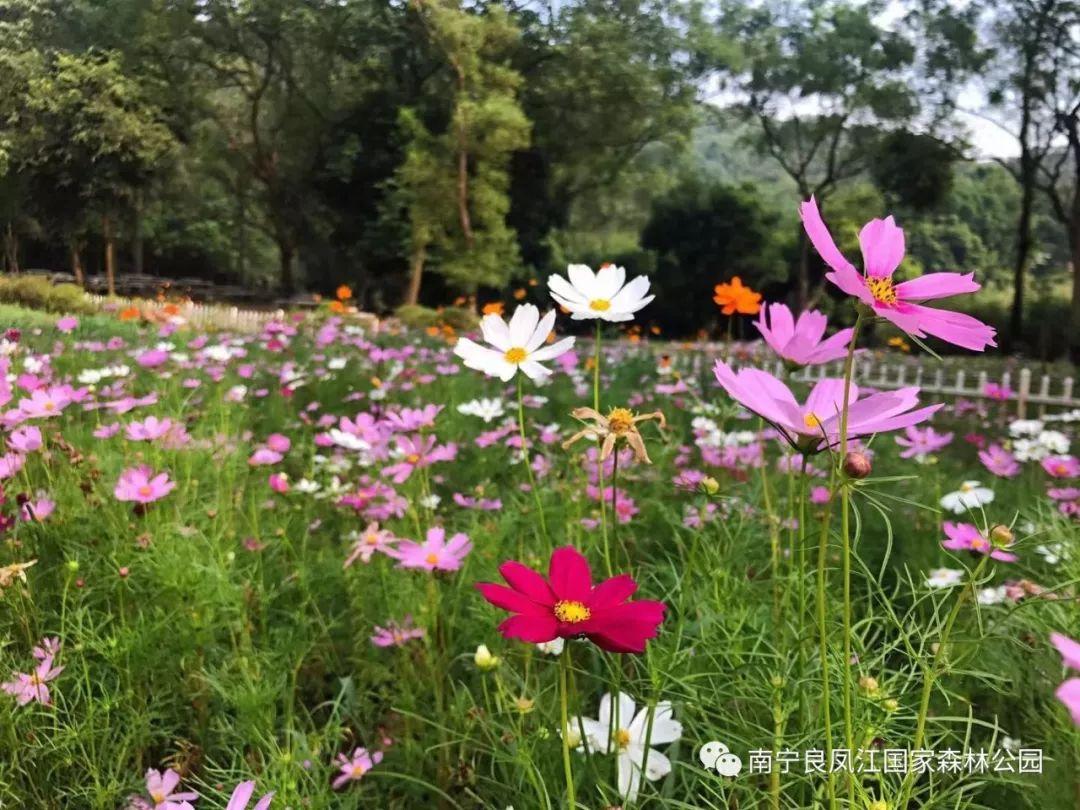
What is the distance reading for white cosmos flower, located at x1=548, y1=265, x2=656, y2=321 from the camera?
1.47 ft

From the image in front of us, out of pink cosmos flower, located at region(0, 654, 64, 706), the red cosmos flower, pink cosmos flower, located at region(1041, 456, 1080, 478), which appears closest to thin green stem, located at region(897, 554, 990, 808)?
the red cosmos flower

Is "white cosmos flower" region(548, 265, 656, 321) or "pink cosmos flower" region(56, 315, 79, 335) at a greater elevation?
"white cosmos flower" region(548, 265, 656, 321)

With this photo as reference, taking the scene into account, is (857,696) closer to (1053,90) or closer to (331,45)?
(331,45)

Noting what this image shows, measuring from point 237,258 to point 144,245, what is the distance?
0.65 m

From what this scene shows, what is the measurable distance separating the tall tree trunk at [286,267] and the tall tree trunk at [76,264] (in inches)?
49.3

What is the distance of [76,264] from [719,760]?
6.45ft

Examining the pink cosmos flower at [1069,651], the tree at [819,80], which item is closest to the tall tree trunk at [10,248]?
the pink cosmos flower at [1069,651]

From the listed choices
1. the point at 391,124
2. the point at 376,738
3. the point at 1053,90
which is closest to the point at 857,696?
the point at 376,738

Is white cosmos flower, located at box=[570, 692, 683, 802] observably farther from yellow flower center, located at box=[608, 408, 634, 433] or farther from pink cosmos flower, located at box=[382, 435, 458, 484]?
pink cosmos flower, located at box=[382, 435, 458, 484]

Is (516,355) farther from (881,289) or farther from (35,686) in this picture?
(35,686)

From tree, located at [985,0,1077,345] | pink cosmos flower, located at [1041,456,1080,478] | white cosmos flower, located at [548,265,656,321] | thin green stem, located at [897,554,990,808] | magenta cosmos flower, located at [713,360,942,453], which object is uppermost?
tree, located at [985,0,1077,345]

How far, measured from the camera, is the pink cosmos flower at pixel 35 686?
1.97ft

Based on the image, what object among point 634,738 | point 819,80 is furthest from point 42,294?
point 819,80

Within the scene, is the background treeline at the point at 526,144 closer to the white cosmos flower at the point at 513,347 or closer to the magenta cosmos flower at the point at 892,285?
the white cosmos flower at the point at 513,347
